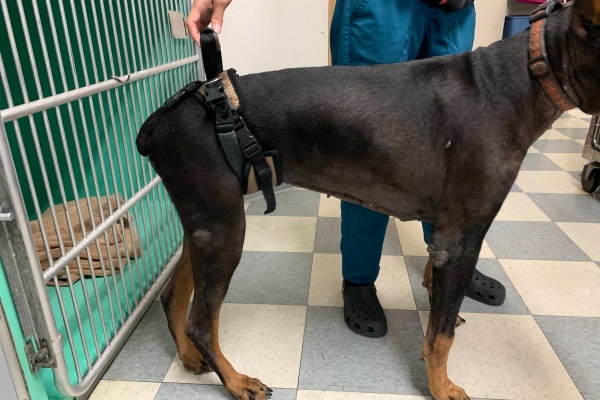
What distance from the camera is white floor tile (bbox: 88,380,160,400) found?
125 cm

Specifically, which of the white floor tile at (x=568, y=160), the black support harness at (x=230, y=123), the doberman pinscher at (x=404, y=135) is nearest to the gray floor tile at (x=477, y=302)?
the doberman pinscher at (x=404, y=135)

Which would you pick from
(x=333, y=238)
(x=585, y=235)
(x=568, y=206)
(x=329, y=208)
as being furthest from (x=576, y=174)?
(x=333, y=238)

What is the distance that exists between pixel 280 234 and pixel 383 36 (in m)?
1.13

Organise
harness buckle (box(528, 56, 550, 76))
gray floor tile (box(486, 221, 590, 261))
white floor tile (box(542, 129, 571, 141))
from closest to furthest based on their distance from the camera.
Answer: harness buckle (box(528, 56, 550, 76))
gray floor tile (box(486, 221, 590, 261))
white floor tile (box(542, 129, 571, 141))

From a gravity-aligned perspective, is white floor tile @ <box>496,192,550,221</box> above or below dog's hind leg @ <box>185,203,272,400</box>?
→ below

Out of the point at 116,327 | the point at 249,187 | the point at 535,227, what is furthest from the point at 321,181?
the point at 535,227

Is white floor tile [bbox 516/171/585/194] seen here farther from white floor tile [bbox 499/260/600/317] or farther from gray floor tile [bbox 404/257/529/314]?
gray floor tile [bbox 404/257/529/314]

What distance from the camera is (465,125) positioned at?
0.98 m

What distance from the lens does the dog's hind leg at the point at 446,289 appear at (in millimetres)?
1049

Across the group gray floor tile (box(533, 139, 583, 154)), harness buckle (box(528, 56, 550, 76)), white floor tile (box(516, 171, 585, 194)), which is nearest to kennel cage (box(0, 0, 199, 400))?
harness buckle (box(528, 56, 550, 76))

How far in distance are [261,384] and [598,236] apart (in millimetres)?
1701

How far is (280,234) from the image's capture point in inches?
84.7

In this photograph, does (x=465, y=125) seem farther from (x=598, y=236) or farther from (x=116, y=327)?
(x=598, y=236)

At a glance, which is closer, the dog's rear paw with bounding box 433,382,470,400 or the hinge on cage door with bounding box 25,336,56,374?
the hinge on cage door with bounding box 25,336,56,374
